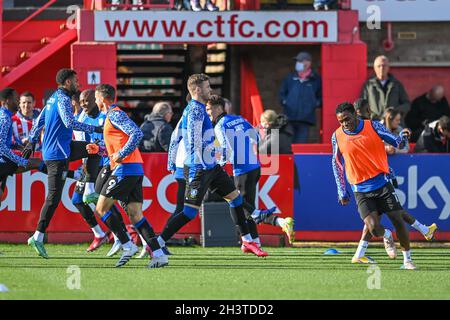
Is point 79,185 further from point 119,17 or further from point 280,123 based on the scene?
point 119,17

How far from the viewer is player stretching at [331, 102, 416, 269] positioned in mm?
14703

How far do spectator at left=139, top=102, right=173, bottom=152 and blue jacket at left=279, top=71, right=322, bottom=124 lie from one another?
341 cm

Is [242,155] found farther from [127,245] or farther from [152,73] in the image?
[152,73]

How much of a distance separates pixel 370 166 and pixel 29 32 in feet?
41.1

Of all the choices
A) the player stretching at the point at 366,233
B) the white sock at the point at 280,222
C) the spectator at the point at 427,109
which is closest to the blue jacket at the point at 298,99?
the spectator at the point at 427,109

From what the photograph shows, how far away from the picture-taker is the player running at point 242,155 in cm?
1658

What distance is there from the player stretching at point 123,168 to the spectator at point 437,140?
621 cm

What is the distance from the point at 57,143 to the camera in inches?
634

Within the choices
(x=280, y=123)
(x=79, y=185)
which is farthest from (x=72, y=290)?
(x=280, y=123)

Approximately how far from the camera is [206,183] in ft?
49.8

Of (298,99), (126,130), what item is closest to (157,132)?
(298,99)

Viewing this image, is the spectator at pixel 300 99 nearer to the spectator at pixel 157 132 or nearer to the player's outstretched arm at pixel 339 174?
the spectator at pixel 157 132

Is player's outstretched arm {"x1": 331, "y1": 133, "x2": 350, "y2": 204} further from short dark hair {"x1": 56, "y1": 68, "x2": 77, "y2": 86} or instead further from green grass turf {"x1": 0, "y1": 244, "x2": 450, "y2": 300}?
short dark hair {"x1": 56, "y1": 68, "x2": 77, "y2": 86}

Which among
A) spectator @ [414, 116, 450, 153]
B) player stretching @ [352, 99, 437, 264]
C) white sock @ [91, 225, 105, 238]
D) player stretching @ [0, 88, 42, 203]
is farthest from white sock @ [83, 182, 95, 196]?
spectator @ [414, 116, 450, 153]
